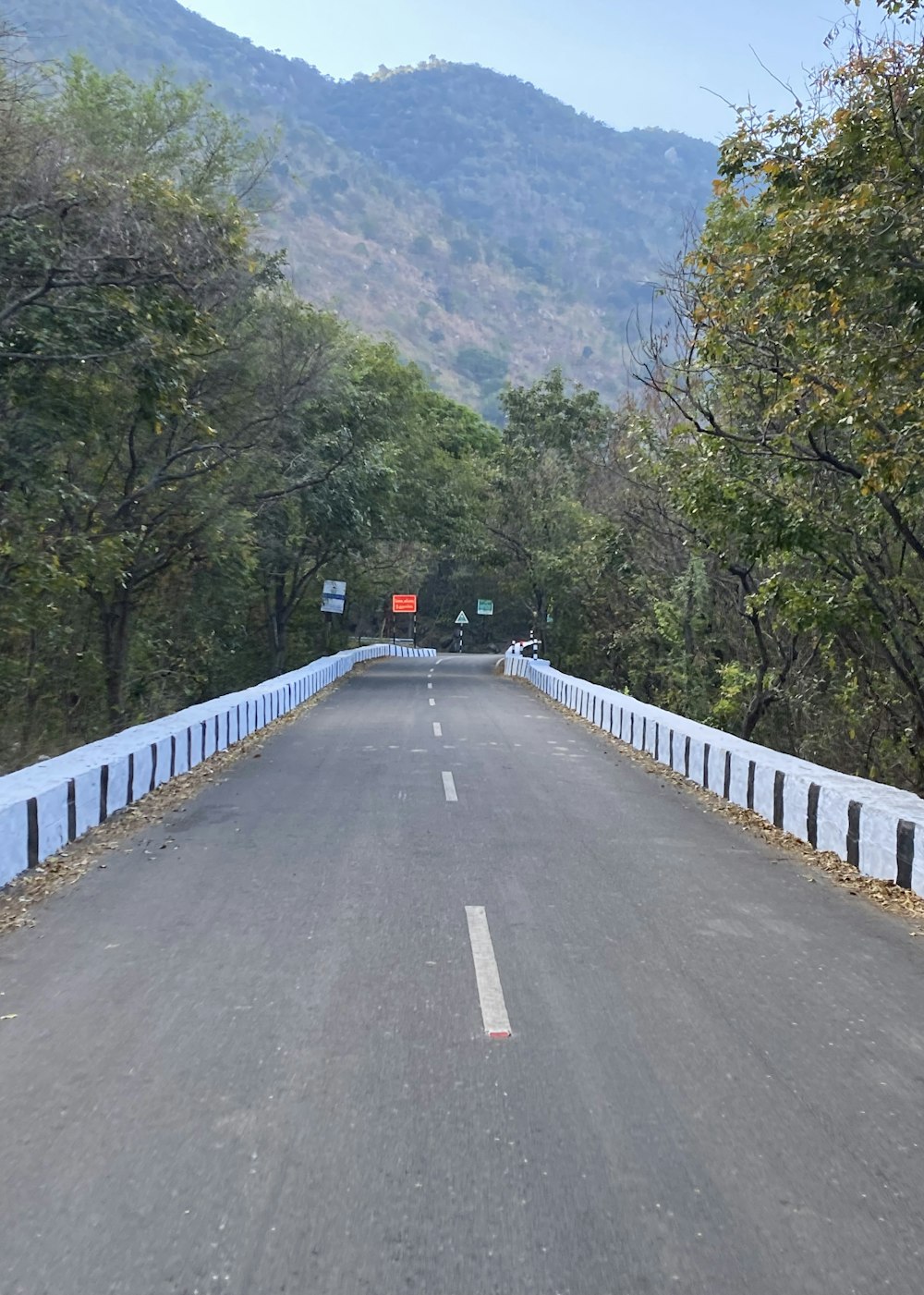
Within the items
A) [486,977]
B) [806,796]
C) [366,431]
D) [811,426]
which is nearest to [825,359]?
[811,426]

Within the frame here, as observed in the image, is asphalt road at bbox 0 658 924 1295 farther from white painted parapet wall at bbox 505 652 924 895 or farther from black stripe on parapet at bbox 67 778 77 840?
black stripe on parapet at bbox 67 778 77 840

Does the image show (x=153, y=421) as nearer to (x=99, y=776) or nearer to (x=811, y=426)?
(x=99, y=776)

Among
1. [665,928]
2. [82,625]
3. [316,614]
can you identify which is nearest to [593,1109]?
[665,928]

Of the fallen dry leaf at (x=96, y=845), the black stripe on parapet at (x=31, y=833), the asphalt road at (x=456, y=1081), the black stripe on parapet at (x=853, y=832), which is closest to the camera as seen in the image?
the asphalt road at (x=456, y=1081)

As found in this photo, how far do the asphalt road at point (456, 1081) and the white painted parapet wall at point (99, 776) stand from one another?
2.28ft

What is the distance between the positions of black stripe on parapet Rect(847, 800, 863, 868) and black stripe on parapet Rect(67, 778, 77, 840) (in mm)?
6654

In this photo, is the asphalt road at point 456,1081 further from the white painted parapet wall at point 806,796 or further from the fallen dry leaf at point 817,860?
the white painted parapet wall at point 806,796

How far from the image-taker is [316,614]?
53312 millimetres

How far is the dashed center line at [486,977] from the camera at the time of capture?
555 cm

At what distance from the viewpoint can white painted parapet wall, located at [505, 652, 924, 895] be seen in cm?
898

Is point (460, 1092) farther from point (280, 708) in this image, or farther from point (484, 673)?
point (484, 673)

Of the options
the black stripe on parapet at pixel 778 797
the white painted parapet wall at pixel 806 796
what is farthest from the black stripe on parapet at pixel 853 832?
the black stripe on parapet at pixel 778 797

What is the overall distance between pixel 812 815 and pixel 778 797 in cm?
103

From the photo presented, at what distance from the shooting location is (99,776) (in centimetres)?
1104
